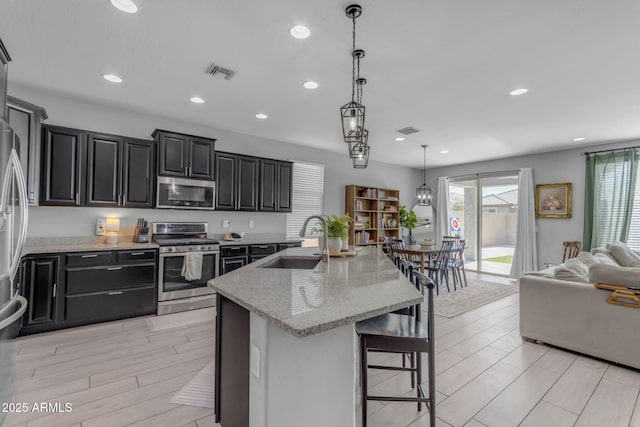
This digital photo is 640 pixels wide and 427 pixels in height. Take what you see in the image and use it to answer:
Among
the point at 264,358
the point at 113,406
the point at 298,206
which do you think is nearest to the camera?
the point at 264,358

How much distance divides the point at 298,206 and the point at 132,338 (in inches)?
135

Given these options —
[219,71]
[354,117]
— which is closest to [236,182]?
[219,71]

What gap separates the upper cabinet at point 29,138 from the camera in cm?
303

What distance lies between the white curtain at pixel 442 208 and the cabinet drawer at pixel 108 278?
659 centimetres

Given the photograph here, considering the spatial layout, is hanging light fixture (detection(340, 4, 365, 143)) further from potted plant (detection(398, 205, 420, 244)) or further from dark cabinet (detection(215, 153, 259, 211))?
potted plant (detection(398, 205, 420, 244))

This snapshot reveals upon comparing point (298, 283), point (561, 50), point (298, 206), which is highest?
point (561, 50)


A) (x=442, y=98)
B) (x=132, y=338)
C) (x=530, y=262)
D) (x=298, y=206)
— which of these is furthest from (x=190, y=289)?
(x=530, y=262)

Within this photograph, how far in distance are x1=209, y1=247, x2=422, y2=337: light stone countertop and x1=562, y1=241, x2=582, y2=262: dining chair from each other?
5.07 meters

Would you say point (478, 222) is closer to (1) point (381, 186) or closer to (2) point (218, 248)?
(1) point (381, 186)

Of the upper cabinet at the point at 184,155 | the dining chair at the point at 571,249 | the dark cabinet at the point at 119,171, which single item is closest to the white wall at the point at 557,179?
the dining chair at the point at 571,249

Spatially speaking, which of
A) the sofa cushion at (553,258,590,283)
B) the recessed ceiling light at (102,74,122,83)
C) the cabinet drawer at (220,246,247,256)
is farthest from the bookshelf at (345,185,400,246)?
the recessed ceiling light at (102,74,122,83)

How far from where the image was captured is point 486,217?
7.13 m

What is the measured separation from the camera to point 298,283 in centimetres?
168

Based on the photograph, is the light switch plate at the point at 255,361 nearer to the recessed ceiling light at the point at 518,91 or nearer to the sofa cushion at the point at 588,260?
the recessed ceiling light at the point at 518,91
